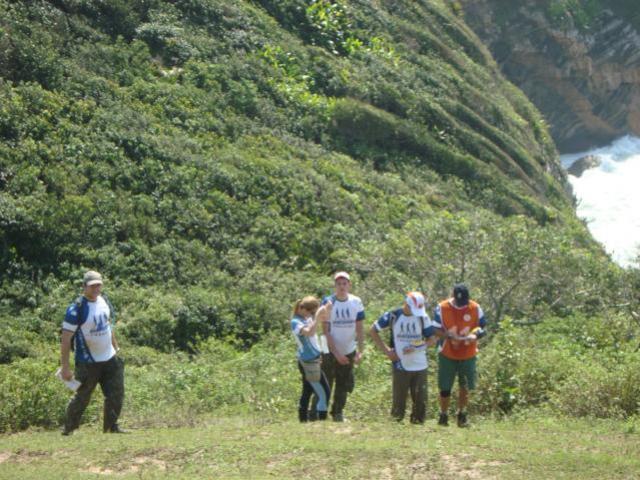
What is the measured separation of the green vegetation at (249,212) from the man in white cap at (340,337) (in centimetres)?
103

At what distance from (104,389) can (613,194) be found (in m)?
47.1

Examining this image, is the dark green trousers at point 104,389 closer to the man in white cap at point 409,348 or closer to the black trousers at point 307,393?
the black trousers at point 307,393

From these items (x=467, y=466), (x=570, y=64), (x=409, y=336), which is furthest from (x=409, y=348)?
(x=570, y=64)

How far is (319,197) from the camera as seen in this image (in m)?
24.2

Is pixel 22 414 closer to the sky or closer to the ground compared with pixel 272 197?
closer to the ground

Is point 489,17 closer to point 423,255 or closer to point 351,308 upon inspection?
point 423,255

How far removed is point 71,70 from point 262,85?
6881 millimetres

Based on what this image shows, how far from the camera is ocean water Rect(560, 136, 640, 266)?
46719 millimetres

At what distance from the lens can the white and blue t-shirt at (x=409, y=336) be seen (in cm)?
1004

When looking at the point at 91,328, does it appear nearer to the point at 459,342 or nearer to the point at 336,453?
the point at 336,453

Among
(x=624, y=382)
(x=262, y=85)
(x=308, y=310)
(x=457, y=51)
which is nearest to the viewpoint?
(x=308, y=310)

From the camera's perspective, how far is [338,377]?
10.3 meters

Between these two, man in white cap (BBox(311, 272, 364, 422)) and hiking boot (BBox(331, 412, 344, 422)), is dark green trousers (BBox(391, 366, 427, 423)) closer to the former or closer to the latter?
man in white cap (BBox(311, 272, 364, 422))

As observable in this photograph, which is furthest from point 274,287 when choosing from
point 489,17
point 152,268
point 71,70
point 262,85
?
point 489,17
